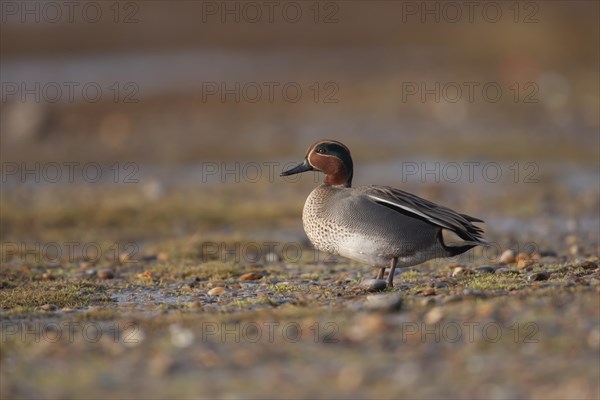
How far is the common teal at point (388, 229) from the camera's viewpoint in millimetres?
7820

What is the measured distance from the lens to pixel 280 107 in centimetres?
2517

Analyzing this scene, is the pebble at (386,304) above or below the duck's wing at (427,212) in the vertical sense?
below

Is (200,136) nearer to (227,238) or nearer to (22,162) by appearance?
(22,162)

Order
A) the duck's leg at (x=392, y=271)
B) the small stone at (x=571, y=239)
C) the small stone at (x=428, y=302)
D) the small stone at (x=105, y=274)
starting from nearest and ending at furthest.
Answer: the small stone at (x=428, y=302) → the duck's leg at (x=392, y=271) → the small stone at (x=105, y=274) → the small stone at (x=571, y=239)

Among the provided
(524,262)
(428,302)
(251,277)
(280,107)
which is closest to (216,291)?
(251,277)

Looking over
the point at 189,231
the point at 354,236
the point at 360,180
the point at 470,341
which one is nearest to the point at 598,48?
the point at 360,180

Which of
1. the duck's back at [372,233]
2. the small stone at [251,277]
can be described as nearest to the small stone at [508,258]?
the duck's back at [372,233]

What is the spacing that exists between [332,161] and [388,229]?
3.64 ft

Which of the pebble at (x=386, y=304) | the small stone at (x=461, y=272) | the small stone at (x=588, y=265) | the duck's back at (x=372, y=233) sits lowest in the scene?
the small stone at (x=461, y=272)

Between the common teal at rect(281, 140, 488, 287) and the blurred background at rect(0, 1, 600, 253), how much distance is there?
4.04 meters

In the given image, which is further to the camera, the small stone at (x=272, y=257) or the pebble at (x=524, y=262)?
the small stone at (x=272, y=257)

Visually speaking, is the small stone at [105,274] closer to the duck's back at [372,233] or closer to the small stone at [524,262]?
the duck's back at [372,233]

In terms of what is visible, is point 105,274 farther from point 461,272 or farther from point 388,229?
point 461,272

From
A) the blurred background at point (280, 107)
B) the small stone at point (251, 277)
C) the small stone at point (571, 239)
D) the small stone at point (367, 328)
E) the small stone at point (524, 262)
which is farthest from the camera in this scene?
the blurred background at point (280, 107)
